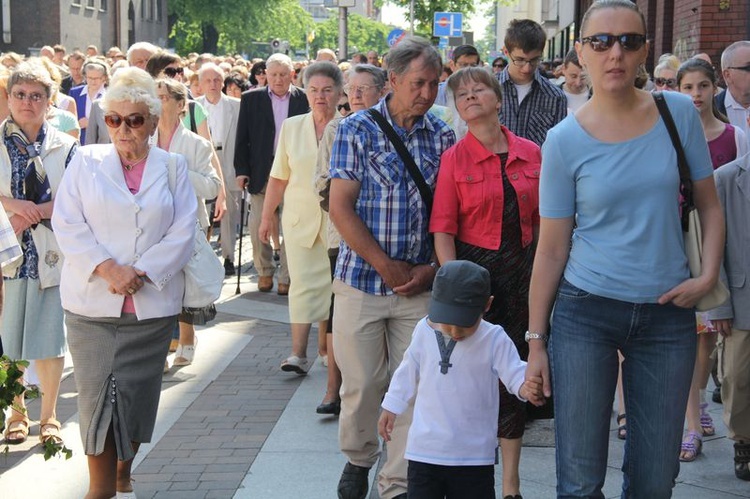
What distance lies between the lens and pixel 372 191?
5.62 m

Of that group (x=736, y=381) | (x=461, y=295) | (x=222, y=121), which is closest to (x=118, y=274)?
(x=461, y=295)

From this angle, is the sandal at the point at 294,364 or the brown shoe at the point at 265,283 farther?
the brown shoe at the point at 265,283

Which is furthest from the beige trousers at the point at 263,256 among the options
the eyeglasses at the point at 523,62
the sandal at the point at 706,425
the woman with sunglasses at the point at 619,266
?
A: the woman with sunglasses at the point at 619,266

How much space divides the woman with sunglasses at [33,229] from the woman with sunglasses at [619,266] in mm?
3547

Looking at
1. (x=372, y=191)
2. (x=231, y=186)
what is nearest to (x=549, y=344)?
(x=372, y=191)

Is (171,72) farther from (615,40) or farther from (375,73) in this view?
(615,40)

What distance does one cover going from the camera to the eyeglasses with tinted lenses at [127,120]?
5.73m

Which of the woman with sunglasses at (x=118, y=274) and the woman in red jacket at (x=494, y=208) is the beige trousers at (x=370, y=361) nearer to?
the woman in red jacket at (x=494, y=208)

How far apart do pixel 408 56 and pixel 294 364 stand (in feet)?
11.4

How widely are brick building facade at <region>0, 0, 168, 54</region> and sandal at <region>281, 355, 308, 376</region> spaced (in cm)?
3639

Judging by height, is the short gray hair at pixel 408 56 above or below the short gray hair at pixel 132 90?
above

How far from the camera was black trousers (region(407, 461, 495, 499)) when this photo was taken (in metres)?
4.62

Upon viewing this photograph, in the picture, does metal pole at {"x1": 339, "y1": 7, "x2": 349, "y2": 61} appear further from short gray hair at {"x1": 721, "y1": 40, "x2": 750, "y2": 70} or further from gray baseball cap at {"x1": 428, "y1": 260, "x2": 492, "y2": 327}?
gray baseball cap at {"x1": 428, "y1": 260, "x2": 492, "y2": 327}

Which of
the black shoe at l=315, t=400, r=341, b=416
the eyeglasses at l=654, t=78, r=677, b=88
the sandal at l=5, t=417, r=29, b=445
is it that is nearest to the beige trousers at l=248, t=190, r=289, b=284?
the eyeglasses at l=654, t=78, r=677, b=88
